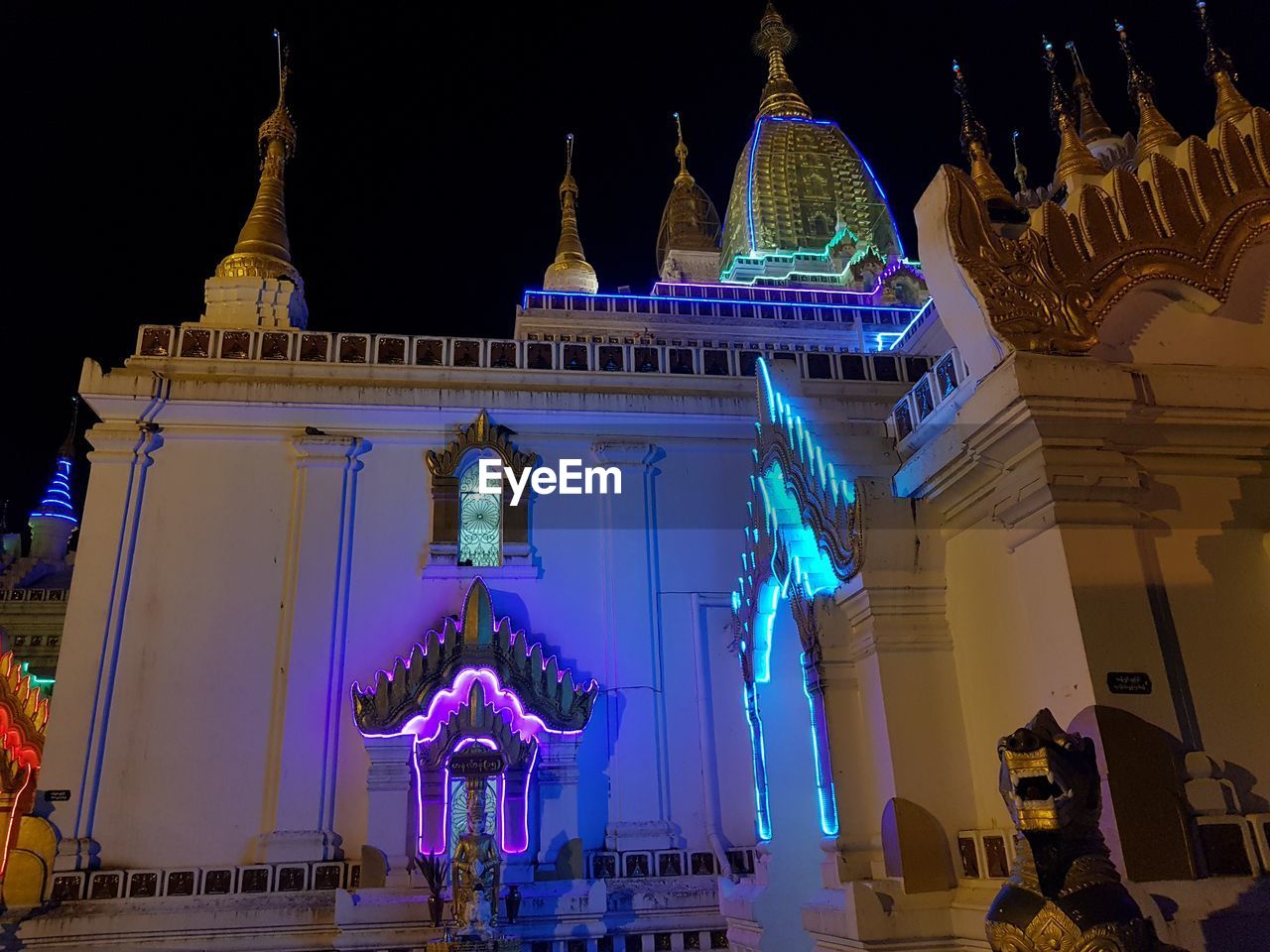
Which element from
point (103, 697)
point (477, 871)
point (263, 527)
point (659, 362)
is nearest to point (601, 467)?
point (659, 362)

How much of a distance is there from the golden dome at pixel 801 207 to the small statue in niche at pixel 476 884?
21784mm

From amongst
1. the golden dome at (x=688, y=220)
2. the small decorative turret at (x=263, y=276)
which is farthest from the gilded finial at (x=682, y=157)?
the small decorative turret at (x=263, y=276)

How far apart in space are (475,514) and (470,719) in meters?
3.10

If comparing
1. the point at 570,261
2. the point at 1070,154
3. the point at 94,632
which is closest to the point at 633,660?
the point at 94,632

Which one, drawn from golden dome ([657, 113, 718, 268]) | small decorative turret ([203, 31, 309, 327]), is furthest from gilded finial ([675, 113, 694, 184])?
small decorative turret ([203, 31, 309, 327])

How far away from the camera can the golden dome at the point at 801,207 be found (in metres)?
29.8

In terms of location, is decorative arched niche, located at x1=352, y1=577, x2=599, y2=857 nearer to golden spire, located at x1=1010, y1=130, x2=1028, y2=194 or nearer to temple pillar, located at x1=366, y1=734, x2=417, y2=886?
temple pillar, located at x1=366, y1=734, x2=417, y2=886

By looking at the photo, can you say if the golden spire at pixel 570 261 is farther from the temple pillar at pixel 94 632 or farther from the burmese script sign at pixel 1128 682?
the burmese script sign at pixel 1128 682

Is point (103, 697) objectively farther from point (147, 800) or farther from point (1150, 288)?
point (1150, 288)

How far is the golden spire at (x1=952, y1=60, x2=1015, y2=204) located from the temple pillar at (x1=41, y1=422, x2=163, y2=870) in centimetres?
1109

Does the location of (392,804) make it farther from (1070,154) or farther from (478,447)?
(1070,154)

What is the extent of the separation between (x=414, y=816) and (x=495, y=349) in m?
6.88

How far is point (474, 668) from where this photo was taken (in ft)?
38.5

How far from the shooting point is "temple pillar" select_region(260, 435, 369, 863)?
11.4 m
